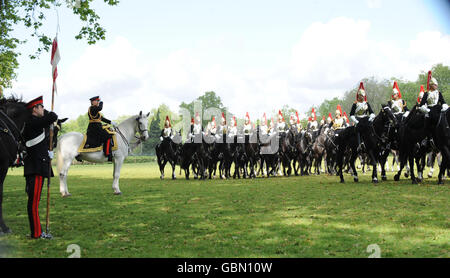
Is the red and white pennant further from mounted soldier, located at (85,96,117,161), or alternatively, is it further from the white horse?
the white horse

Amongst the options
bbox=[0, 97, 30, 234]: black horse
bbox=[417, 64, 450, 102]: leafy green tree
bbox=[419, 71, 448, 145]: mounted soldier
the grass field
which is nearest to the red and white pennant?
bbox=[0, 97, 30, 234]: black horse

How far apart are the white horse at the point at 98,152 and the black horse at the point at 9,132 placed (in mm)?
6223

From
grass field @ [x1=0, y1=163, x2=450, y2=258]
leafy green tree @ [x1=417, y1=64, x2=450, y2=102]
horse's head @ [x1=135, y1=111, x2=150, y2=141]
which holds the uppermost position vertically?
leafy green tree @ [x1=417, y1=64, x2=450, y2=102]

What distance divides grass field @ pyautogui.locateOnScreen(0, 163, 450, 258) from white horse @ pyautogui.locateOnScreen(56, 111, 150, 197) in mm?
1302

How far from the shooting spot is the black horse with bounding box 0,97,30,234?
7984 mm

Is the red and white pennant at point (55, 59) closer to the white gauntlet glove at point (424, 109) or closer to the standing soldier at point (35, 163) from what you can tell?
the standing soldier at point (35, 163)

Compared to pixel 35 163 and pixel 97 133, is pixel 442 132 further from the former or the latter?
pixel 35 163

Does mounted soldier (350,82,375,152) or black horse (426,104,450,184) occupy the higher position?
mounted soldier (350,82,375,152)

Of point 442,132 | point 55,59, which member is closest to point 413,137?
point 442,132

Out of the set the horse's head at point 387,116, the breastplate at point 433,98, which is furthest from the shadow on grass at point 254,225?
the horse's head at point 387,116

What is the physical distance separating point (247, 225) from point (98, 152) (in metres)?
8.09

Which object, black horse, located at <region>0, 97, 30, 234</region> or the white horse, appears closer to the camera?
black horse, located at <region>0, 97, 30, 234</region>
